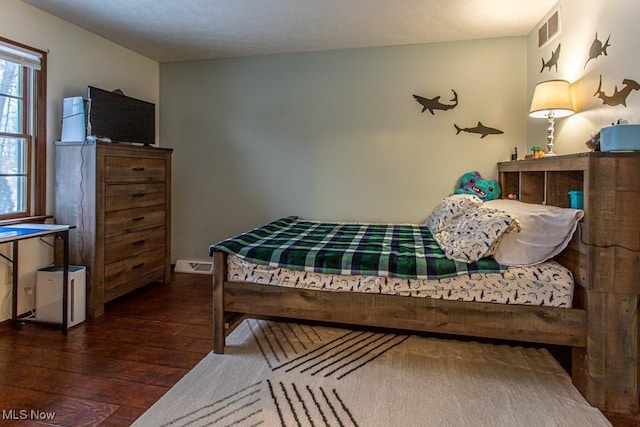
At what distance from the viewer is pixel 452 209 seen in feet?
9.57

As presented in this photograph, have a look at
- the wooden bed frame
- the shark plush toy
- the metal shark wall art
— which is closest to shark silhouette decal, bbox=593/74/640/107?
the metal shark wall art

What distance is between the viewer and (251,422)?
1.71 meters

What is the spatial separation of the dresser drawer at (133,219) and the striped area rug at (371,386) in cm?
145

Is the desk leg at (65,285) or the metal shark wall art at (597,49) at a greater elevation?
the metal shark wall art at (597,49)

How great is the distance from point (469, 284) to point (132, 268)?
2.82 metres

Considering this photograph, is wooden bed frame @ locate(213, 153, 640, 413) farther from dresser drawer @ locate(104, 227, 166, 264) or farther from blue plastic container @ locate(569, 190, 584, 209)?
dresser drawer @ locate(104, 227, 166, 264)

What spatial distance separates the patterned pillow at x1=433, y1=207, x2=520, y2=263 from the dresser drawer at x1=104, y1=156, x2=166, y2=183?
2634 millimetres

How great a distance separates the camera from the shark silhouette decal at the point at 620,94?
203 centimetres

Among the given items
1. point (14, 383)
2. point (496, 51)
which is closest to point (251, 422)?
point (14, 383)

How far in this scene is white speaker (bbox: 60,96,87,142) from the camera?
9.99 feet

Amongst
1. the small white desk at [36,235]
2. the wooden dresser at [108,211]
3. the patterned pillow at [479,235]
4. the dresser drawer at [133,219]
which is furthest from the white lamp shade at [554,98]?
the small white desk at [36,235]

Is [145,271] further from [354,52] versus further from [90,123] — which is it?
[354,52]

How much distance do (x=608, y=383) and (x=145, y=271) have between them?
3.51m

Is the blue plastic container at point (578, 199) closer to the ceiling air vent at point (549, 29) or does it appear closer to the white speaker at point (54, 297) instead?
the ceiling air vent at point (549, 29)
